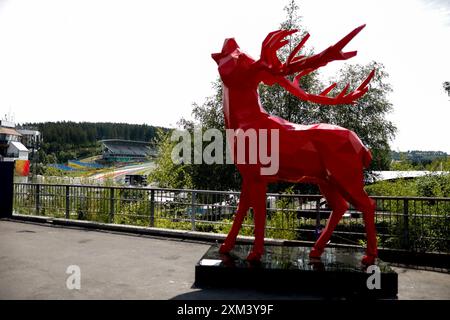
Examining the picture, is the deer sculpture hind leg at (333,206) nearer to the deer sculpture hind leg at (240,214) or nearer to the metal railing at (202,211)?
the deer sculpture hind leg at (240,214)

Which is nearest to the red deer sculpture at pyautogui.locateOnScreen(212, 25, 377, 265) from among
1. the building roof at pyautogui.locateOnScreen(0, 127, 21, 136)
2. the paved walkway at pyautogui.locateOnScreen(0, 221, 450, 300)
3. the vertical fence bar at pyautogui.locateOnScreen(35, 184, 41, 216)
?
the paved walkway at pyautogui.locateOnScreen(0, 221, 450, 300)

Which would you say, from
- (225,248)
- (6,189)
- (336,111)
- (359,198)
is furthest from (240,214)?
(336,111)

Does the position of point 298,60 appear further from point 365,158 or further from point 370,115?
point 370,115

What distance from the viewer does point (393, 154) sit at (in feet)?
59.7

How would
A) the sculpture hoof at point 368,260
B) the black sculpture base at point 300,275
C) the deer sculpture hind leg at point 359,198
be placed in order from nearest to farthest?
1. the black sculpture base at point 300,275
2. the deer sculpture hind leg at point 359,198
3. the sculpture hoof at point 368,260

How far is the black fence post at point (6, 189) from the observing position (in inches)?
423

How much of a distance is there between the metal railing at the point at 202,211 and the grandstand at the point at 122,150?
85.8 meters

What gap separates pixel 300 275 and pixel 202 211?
528 cm

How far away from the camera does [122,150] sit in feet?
355

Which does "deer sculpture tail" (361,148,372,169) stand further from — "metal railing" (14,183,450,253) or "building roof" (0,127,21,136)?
"building roof" (0,127,21,136)

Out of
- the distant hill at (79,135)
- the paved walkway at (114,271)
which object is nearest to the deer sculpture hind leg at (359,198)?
the paved walkway at (114,271)

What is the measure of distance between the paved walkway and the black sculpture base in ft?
0.42

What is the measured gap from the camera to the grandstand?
9975cm

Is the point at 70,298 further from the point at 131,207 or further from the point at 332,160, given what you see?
the point at 131,207
